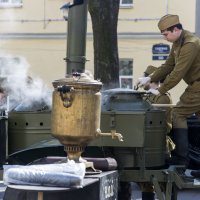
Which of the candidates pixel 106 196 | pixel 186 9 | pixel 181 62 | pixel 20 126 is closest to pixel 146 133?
pixel 181 62

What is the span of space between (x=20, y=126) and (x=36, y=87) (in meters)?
0.53

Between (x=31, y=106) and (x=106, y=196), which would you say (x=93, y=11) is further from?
(x=106, y=196)

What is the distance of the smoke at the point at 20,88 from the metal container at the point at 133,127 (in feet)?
A: 2.00

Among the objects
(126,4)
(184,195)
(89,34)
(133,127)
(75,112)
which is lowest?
(184,195)

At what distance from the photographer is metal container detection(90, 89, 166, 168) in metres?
5.04

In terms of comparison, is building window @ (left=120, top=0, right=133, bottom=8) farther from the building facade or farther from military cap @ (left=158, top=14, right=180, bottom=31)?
military cap @ (left=158, top=14, right=180, bottom=31)

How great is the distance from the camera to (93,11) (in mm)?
8461

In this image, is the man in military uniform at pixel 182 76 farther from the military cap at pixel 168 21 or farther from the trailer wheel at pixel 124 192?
the trailer wheel at pixel 124 192

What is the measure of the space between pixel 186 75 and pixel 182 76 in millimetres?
201

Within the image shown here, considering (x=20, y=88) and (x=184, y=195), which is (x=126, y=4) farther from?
(x=20, y=88)

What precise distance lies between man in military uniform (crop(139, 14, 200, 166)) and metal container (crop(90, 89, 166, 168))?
0.22m

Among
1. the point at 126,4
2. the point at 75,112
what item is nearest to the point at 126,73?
the point at 126,4

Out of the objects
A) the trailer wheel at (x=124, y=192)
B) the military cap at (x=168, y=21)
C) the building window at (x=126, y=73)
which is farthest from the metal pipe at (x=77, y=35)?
the building window at (x=126, y=73)

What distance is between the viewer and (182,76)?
212 inches
